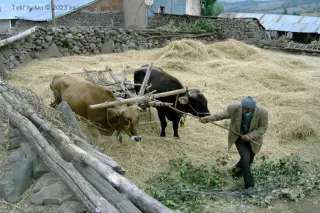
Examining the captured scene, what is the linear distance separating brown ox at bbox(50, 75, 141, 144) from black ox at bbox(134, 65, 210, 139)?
3.36ft

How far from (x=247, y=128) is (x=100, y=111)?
226 centimetres

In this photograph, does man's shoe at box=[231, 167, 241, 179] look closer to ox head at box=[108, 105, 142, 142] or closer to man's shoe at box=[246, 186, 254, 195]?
man's shoe at box=[246, 186, 254, 195]

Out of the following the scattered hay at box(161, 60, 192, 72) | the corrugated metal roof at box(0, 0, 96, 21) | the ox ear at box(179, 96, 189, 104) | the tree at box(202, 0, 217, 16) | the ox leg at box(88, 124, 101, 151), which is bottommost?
the ox leg at box(88, 124, 101, 151)

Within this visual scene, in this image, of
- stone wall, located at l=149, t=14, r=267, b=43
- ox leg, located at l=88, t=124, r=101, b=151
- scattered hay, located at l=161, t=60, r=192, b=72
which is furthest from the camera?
stone wall, located at l=149, t=14, r=267, b=43

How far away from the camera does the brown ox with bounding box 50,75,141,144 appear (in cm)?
569

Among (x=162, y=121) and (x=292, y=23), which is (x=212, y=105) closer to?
(x=162, y=121)

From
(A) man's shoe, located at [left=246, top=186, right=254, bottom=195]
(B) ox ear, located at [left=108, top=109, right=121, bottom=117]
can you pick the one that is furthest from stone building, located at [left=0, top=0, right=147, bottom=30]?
(A) man's shoe, located at [left=246, top=186, right=254, bottom=195]

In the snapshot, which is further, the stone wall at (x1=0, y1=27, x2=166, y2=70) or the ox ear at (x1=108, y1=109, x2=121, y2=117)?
the stone wall at (x1=0, y1=27, x2=166, y2=70)

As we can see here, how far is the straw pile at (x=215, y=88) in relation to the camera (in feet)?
21.2

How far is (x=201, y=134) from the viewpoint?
741 centimetres

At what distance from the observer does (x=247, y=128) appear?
17.3 feet

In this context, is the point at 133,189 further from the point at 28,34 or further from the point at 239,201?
the point at 28,34

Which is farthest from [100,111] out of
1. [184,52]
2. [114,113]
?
[184,52]

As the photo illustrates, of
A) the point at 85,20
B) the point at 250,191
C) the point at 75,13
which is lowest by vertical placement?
the point at 250,191
